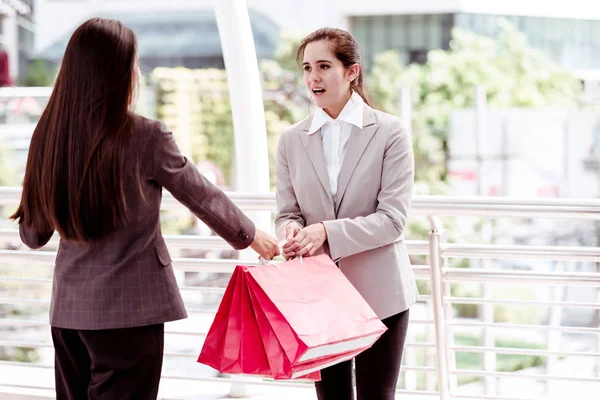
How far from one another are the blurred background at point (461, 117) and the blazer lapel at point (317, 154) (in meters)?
11.2

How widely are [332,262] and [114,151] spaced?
0.61m

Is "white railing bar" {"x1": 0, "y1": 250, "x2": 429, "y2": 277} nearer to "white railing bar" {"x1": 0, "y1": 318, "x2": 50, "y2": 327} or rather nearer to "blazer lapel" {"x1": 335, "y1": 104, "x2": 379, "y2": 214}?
"white railing bar" {"x1": 0, "y1": 318, "x2": 50, "y2": 327}

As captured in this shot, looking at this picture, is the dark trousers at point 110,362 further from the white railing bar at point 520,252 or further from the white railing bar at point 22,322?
the white railing bar at point 22,322

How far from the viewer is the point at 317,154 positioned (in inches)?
86.4

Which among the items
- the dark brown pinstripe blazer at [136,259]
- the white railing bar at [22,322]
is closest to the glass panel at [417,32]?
the white railing bar at [22,322]

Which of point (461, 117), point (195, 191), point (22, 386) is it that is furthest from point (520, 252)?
point (461, 117)

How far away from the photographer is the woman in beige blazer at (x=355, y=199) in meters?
2.11

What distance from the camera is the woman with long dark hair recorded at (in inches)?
69.8

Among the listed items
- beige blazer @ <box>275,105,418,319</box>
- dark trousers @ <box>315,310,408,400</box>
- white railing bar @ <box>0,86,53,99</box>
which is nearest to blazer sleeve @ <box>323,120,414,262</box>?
beige blazer @ <box>275,105,418,319</box>

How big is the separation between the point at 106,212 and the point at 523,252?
146cm

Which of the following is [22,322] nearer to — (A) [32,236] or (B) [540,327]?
(A) [32,236]

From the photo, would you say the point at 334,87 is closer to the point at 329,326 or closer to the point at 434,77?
the point at 329,326

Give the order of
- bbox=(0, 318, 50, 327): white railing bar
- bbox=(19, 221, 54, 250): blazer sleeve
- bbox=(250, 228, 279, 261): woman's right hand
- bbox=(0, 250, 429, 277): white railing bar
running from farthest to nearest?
bbox=(0, 318, 50, 327): white railing bar < bbox=(0, 250, 429, 277): white railing bar < bbox=(250, 228, 279, 261): woman's right hand < bbox=(19, 221, 54, 250): blazer sleeve

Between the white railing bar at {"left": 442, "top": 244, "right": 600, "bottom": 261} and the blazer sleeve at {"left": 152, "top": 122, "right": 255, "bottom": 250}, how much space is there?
103 cm
